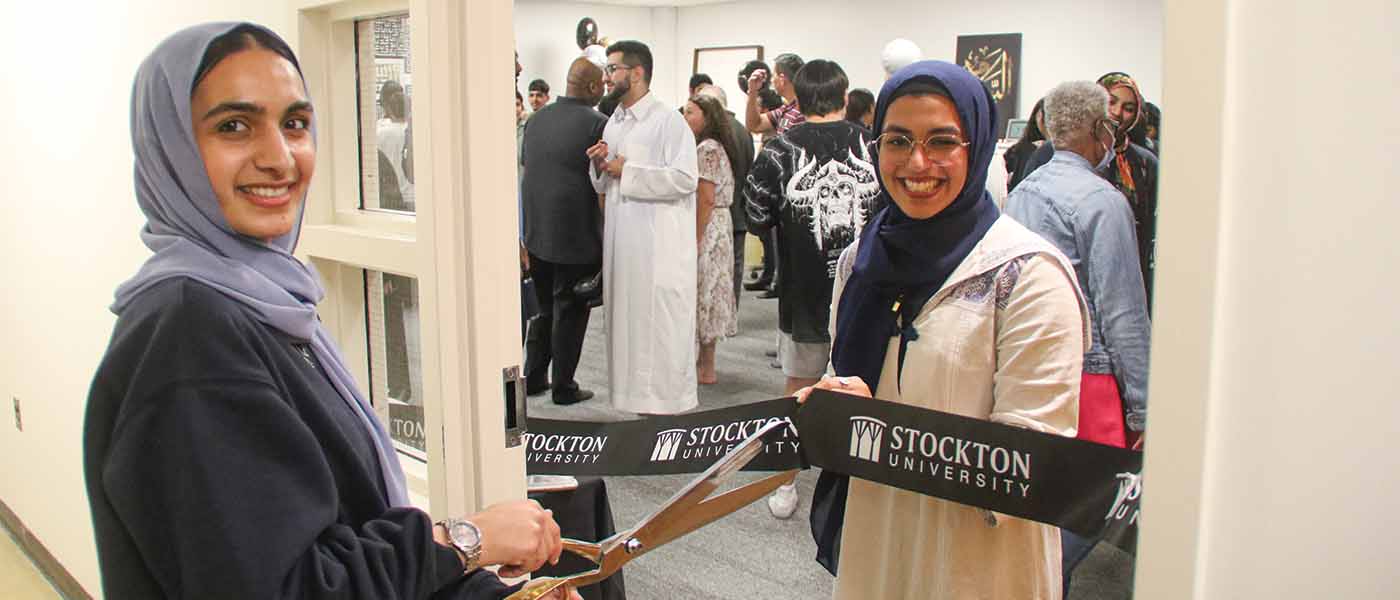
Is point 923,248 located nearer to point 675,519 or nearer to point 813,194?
point 675,519

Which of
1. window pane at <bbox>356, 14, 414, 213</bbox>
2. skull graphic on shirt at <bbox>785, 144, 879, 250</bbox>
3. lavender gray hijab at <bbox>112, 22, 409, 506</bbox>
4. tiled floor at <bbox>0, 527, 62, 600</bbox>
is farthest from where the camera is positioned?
skull graphic on shirt at <bbox>785, 144, 879, 250</bbox>

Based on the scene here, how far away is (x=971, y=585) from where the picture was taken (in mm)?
1461

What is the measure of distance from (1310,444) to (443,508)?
1.16 metres

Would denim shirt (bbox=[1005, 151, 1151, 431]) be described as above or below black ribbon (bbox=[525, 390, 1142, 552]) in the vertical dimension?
above

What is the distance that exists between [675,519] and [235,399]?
638 millimetres

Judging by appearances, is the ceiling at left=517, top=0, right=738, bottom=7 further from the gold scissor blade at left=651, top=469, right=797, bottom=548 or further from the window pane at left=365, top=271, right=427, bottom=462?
the gold scissor blade at left=651, top=469, right=797, bottom=548

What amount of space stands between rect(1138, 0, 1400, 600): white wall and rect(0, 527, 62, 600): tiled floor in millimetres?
2812

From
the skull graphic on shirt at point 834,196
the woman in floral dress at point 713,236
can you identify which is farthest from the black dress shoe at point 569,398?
the skull graphic on shirt at point 834,196

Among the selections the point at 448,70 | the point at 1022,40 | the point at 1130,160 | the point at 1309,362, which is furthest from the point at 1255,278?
the point at 1022,40

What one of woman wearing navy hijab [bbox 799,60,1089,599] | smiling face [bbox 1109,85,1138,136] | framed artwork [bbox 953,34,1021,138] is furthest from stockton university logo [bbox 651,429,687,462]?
framed artwork [bbox 953,34,1021,138]

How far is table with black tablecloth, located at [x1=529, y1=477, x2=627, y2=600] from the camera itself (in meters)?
1.96

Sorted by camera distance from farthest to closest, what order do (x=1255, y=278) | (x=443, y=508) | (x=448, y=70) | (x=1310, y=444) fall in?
(x=443, y=508) → (x=448, y=70) → (x=1310, y=444) → (x=1255, y=278)

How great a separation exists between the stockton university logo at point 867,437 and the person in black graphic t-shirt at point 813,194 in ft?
4.19

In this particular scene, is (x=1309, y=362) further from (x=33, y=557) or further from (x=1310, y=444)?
(x=33, y=557)
